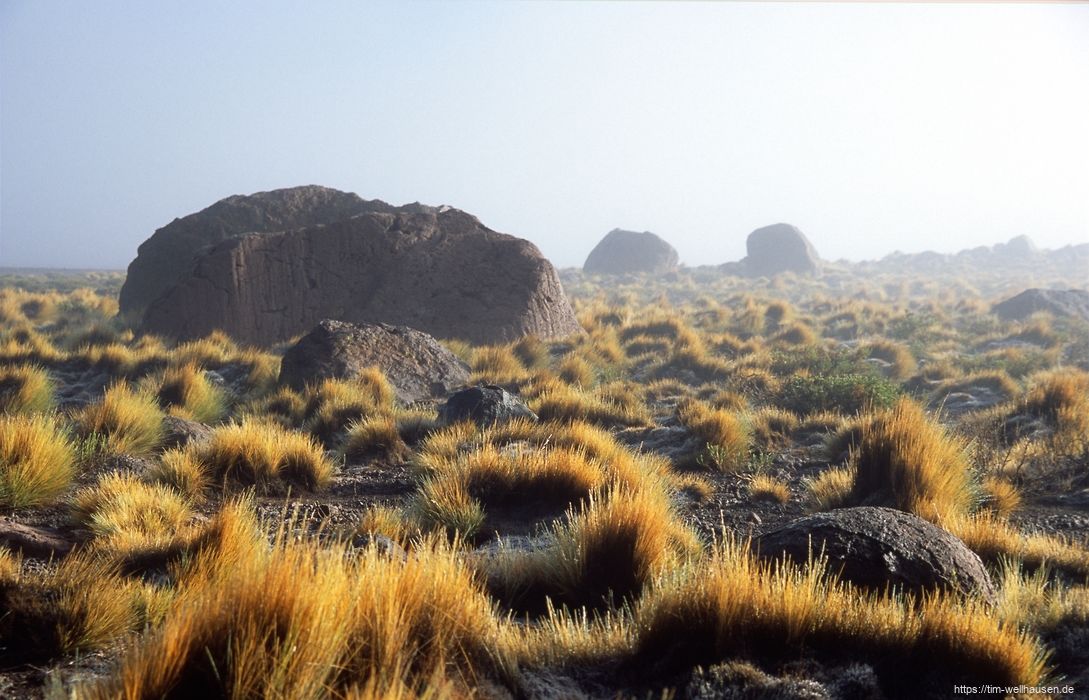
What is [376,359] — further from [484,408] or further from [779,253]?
[779,253]

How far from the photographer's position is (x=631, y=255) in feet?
173

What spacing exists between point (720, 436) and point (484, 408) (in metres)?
2.69

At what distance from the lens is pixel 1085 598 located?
3.66 meters

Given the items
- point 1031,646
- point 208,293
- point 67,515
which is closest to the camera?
point 1031,646

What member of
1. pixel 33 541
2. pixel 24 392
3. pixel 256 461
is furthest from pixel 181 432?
pixel 33 541

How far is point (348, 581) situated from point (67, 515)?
3.37 metres

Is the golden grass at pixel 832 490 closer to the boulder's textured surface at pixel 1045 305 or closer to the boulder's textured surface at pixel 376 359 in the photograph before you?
the boulder's textured surface at pixel 376 359

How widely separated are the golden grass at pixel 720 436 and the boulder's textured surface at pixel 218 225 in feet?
41.6

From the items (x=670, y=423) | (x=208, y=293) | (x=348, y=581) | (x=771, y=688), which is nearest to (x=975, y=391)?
(x=670, y=423)

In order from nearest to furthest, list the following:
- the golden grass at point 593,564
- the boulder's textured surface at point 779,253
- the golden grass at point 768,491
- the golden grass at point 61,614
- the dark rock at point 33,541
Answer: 1. the golden grass at point 61,614
2. the golden grass at point 593,564
3. the dark rock at point 33,541
4. the golden grass at point 768,491
5. the boulder's textured surface at point 779,253

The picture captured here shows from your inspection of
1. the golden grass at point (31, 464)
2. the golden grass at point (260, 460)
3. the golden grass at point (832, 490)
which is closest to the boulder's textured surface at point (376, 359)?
the golden grass at point (260, 460)

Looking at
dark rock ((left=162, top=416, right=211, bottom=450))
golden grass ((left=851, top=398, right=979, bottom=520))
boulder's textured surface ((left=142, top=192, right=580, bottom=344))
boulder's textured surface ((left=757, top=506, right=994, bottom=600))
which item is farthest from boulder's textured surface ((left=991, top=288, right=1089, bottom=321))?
dark rock ((left=162, top=416, right=211, bottom=450))

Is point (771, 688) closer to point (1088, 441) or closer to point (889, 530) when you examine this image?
point (889, 530)

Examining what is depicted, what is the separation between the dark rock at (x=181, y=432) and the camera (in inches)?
301
